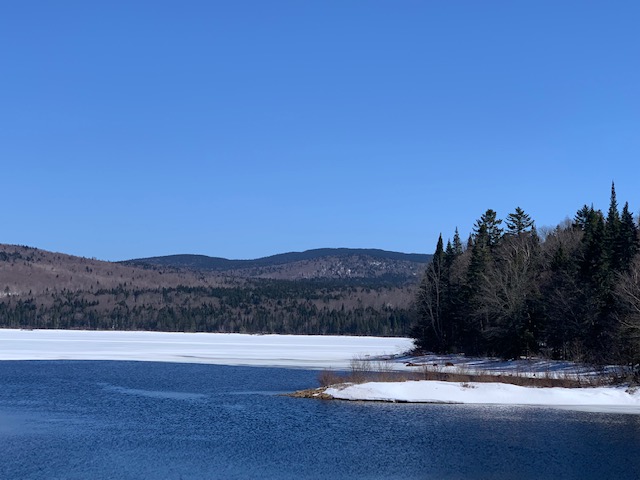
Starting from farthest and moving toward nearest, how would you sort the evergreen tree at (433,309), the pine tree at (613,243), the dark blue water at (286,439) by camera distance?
the evergreen tree at (433,309), the pine tree at (613,243), the dark blue water at (286,439)

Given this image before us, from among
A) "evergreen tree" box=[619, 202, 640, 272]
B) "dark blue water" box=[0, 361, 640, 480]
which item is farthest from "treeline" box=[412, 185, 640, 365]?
"dark blue water" box=[0, 361, 640, 480]

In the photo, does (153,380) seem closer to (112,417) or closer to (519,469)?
(112,417)

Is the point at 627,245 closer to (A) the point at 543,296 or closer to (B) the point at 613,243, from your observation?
(B) the point at 613,243

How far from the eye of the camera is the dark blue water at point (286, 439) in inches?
1251

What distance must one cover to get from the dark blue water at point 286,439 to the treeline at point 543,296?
19.0m

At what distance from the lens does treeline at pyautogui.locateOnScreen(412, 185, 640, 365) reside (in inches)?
2667

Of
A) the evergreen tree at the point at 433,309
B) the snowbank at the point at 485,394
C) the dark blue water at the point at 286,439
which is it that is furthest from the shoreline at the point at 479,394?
the evergreen tree at the point at 433,309

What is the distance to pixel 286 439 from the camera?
38.9 metres

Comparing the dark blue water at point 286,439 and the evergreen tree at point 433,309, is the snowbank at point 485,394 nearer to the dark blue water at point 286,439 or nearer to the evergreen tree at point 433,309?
the dark blue water at point 286,439

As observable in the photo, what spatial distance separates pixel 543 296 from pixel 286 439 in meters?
44.8

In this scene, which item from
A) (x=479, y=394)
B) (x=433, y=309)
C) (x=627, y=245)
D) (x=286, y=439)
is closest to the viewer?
(x=286, y=439)

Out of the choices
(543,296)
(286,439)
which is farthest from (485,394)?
(543,296)

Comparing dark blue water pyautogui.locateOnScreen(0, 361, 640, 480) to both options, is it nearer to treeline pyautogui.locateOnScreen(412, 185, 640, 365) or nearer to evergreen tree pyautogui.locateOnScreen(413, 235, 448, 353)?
treeline pyautogui.locateOnScreen(412, 185, 640, 365)

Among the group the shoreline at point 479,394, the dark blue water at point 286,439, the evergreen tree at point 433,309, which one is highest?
the evergreen tree at point 433,309
